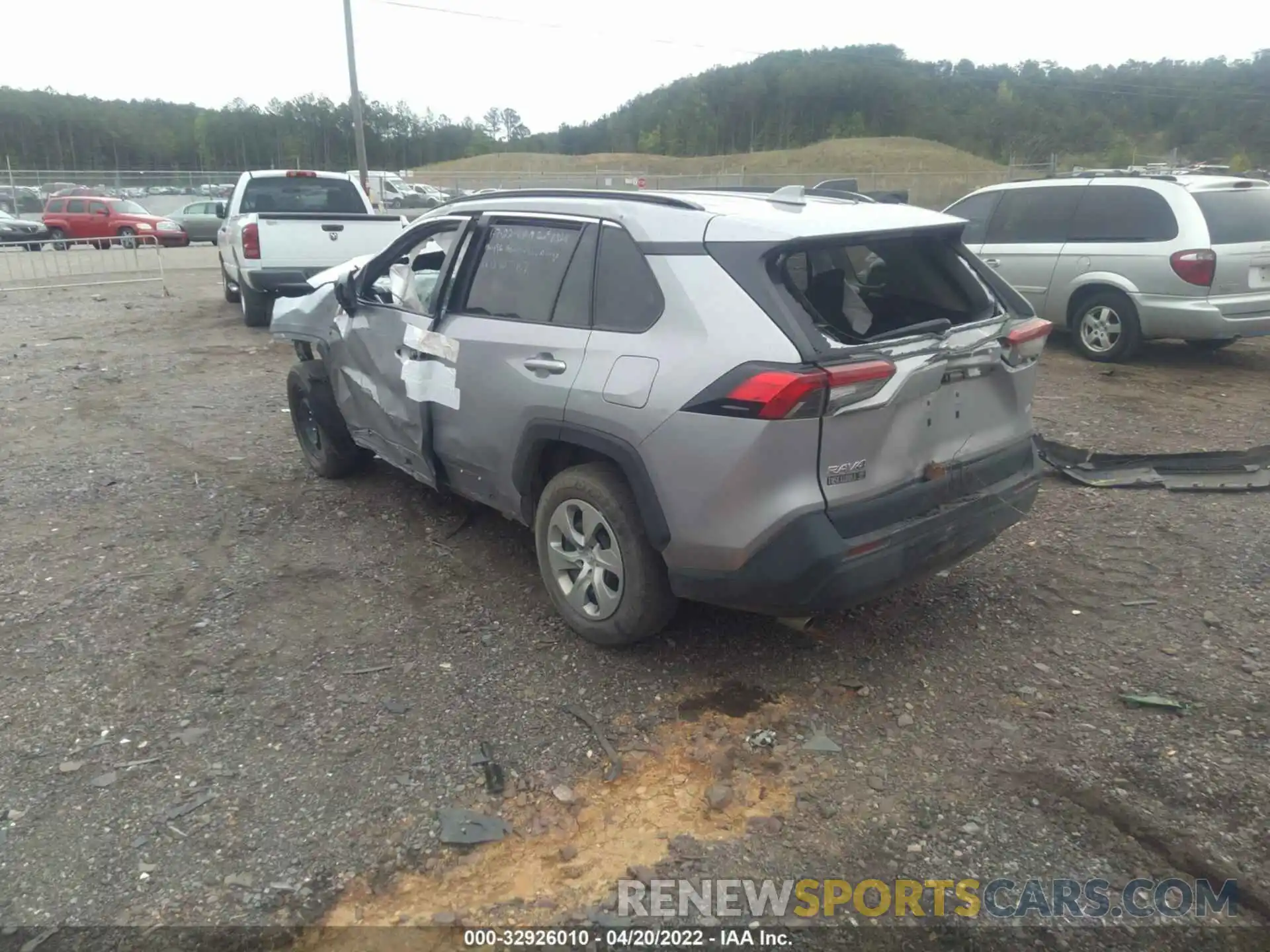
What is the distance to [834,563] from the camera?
3195 millimetres

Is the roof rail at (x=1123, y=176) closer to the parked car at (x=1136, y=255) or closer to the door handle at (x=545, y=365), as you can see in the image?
the parked car at (x=1136, y=255)

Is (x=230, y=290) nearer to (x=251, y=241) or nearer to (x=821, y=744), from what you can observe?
(x=251, y=241)

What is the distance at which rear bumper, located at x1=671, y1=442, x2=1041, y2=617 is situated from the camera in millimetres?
3182

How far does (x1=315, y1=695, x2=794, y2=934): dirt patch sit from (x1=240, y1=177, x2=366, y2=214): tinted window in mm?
11033

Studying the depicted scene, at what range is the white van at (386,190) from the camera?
3325 cm

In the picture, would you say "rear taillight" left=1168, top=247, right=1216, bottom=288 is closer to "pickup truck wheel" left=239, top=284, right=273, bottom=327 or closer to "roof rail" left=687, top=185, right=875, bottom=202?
"roof rail" left=687, top=185, right=875, bottom=202

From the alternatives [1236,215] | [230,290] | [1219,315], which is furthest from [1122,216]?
[230,290]

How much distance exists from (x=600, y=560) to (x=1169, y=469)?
4011 millimetres

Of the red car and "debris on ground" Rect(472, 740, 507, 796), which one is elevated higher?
the red car

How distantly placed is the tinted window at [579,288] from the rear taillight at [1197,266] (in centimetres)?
662

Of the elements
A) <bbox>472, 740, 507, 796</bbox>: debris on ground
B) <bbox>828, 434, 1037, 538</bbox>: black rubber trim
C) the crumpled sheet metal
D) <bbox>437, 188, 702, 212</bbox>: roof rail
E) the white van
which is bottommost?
<bbox>472, 740, 507, 796</bbox>: debris on ground

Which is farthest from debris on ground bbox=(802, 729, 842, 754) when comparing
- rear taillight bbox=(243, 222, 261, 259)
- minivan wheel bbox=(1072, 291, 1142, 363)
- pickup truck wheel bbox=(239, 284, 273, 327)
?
pickup truck wheel bbox=(239, 284, 273, 327)

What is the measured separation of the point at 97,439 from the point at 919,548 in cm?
622

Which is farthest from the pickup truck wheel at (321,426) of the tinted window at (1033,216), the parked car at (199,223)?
the parked car at (199,223)
